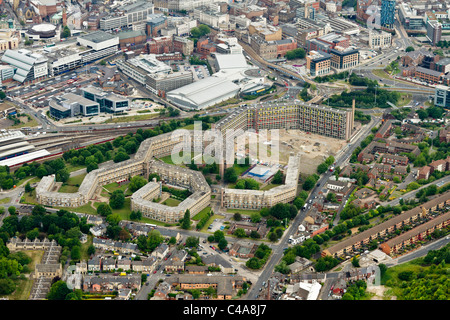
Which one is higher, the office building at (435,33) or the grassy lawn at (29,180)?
the office building at (435,33)

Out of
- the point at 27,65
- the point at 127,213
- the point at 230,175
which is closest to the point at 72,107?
the point at 27,65

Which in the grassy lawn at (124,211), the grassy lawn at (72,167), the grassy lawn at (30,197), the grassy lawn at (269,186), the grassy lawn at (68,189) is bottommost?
the grassy lawn at (269,186)

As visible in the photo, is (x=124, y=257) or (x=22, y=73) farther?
(x=22, y=73)

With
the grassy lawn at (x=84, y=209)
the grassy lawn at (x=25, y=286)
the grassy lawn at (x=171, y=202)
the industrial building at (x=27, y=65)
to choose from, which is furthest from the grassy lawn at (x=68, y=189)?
the industrial building at (x=27, y=65)

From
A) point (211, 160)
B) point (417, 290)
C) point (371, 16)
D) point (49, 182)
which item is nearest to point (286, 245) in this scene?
point (417, 290)

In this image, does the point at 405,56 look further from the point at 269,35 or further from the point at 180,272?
the point at 180,272

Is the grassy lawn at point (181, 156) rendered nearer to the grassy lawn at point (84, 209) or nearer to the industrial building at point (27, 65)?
the grassy lawn at point (84, 209)
